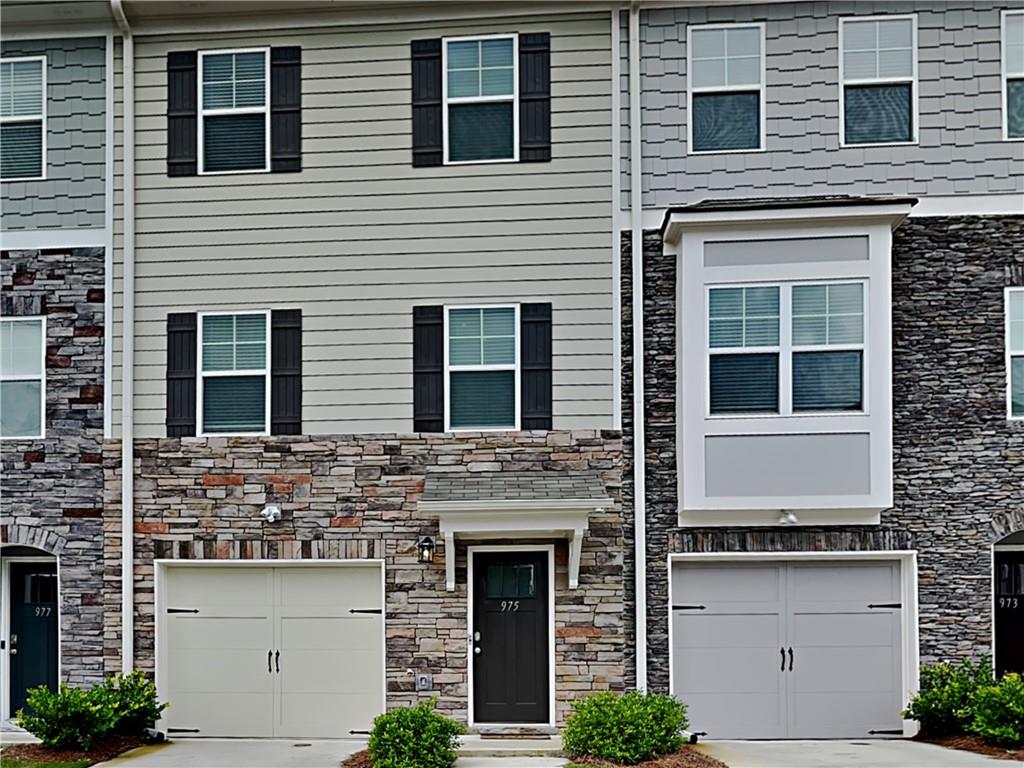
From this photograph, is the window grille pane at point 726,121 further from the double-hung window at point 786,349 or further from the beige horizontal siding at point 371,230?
the double-hung window at point 786,349

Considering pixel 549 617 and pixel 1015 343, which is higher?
pixel 1015 343

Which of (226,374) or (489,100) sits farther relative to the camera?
(226,374)

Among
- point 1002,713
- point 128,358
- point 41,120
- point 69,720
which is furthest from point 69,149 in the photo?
point 1002,713

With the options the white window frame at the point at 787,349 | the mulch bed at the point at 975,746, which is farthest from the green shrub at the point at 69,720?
the mulch bed at the point at 975,746

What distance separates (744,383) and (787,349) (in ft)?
1.78

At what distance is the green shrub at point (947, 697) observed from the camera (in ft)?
36.9

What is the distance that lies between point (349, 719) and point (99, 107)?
7163 millimetres

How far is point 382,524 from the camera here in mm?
12352

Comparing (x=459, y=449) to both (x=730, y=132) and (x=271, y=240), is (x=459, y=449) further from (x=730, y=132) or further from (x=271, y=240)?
(x=730, y=132)

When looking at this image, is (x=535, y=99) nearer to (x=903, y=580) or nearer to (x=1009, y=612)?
(x=903, y=580)

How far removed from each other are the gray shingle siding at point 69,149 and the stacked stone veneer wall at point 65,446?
0.43 meters

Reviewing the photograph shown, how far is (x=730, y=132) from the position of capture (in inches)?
484

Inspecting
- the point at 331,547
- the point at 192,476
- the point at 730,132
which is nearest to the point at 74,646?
the point at 192,476

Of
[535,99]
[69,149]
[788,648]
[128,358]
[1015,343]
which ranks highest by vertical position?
[535,99]
